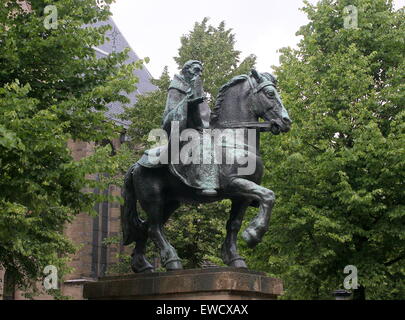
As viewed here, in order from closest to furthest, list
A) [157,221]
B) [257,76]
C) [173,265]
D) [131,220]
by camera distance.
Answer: [173,265]
[257,76]
[157,221]
[131,220]

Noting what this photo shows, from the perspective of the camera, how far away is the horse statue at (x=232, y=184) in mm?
9211

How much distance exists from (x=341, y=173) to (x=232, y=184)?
28.8 ft

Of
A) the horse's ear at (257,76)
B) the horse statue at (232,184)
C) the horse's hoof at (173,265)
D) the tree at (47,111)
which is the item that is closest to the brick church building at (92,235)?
the tree at (47,111)

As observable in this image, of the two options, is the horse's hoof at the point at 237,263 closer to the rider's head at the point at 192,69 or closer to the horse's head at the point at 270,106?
the horse's head at the point at 270,106

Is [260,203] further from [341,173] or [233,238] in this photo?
[341,173]

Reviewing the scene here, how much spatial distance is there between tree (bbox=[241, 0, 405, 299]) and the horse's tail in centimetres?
778

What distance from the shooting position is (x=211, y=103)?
27578mm

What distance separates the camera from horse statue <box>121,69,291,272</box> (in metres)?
9.21

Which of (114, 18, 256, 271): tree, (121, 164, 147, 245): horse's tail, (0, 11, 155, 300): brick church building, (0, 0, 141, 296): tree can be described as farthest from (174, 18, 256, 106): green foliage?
(121, 164, 147, 245): horse's tail

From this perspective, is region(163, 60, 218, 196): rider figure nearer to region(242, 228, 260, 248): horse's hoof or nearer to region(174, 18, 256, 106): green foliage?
region(242, 228, 260, 248): horse's hoof

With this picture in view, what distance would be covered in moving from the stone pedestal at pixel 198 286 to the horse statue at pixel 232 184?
42 cm

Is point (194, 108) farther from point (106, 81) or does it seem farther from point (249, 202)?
point (106, 81)

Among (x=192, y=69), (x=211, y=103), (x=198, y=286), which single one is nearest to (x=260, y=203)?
(x=198, y=286)
